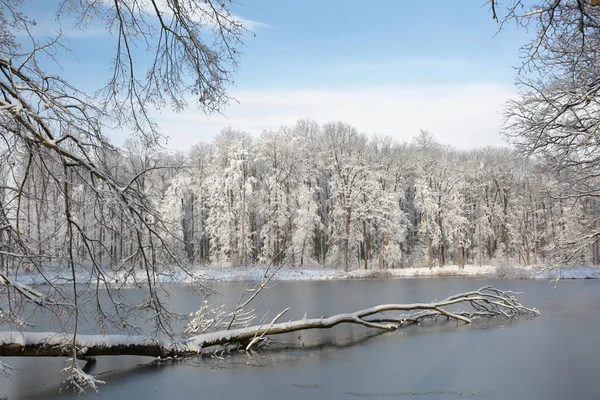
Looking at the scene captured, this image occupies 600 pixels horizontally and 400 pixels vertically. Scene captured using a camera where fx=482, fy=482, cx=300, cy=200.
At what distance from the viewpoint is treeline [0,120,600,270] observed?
34.8 meters

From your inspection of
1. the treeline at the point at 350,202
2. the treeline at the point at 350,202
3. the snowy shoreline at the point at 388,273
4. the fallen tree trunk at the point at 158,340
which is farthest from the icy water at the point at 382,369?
the treeline at the point at 350,202

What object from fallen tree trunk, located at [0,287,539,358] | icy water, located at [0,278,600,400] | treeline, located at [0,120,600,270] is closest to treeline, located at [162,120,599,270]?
treeline, located at [0,120,600,270]

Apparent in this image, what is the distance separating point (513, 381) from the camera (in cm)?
823

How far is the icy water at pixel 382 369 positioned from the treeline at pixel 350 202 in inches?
763

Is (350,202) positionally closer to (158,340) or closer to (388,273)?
(388,273)

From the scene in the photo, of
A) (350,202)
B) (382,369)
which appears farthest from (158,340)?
(350,202)

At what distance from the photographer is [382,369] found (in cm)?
891

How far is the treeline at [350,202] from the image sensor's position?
34.8 m

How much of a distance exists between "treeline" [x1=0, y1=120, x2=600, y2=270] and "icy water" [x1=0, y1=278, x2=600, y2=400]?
63.6 ft

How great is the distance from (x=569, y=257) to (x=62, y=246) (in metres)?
8.23

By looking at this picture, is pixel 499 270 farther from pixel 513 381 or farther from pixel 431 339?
pixel 513 381

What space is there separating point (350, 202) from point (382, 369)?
2544 centimetres

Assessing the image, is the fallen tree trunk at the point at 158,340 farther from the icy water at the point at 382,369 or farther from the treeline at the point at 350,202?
the treeline at the point at 350,202

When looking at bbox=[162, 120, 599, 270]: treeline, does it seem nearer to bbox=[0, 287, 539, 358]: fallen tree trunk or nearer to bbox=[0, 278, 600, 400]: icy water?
bbox=[0, 287, 539, 358]: fallen tree trunk
